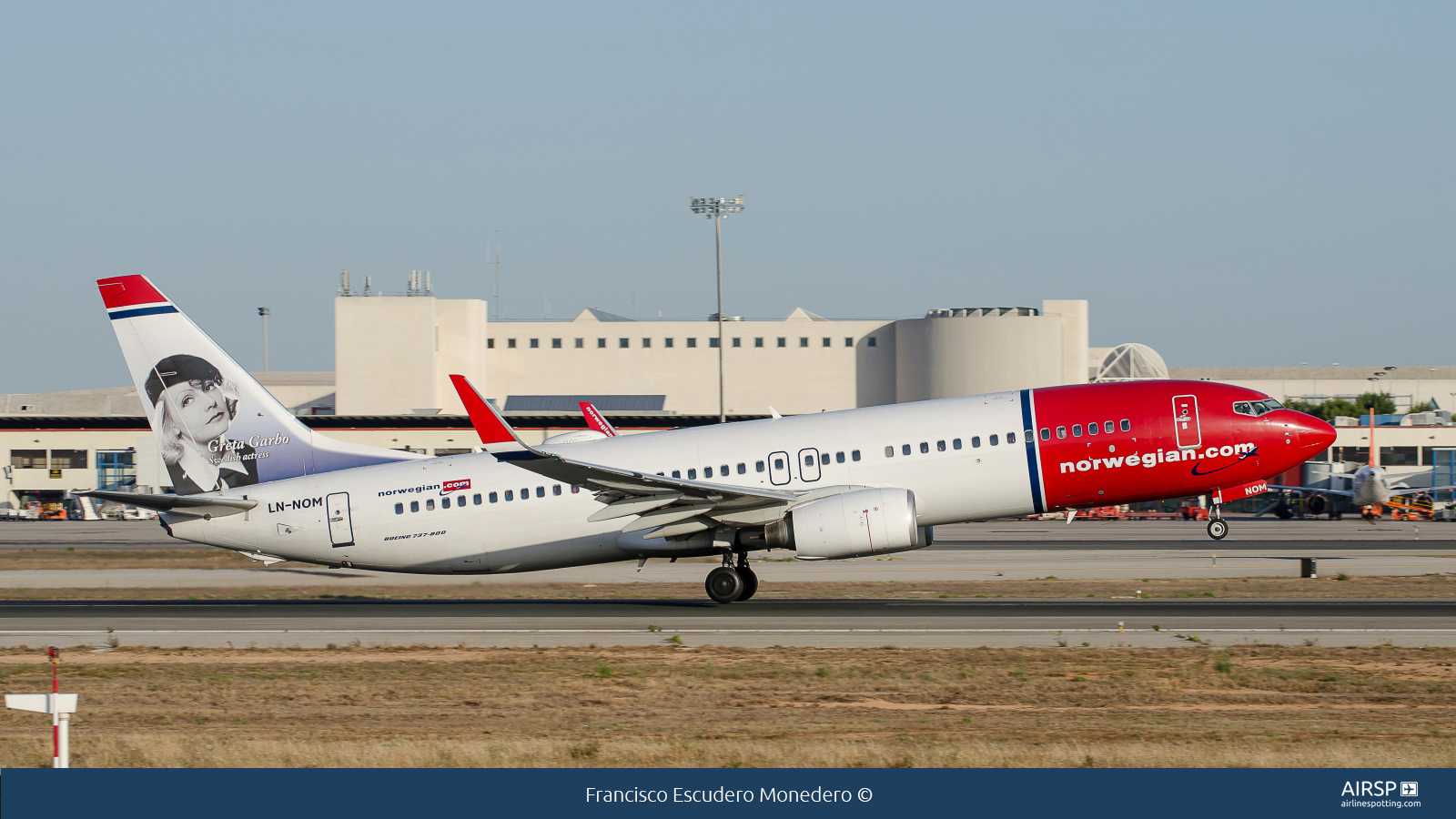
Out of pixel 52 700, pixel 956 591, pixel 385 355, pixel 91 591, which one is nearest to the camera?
pixel 52 700

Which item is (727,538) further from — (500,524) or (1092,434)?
(1092,434)

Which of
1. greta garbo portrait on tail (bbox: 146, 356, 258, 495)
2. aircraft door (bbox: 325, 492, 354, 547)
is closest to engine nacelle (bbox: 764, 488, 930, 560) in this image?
aircraft door (bbox: 325, 492, 354, 547)

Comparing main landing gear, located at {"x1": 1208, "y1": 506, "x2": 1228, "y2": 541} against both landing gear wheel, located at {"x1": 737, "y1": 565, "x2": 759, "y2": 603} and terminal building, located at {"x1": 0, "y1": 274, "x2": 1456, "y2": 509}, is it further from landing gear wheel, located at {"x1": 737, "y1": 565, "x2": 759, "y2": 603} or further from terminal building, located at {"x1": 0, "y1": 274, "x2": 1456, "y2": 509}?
terminal building, located at {"x1": 0, "y1": 274, "x2": 1456, "y2": 509}

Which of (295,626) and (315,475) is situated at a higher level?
Result: (315,475)

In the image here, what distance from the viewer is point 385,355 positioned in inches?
4894

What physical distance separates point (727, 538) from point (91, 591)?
66.4ft

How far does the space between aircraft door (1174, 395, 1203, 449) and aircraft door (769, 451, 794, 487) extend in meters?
8.54

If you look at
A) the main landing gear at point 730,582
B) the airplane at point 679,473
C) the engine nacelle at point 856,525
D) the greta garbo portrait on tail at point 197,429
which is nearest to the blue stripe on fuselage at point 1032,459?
the airplane at point 679,473

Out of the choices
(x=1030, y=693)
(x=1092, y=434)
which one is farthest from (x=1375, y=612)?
(x=1030, y=693)

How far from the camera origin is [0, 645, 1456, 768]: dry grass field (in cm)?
1392

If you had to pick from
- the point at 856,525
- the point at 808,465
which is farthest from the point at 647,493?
the point at 856,525

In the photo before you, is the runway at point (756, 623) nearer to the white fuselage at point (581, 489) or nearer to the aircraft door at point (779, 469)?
the white fuselage at point (581, 489)

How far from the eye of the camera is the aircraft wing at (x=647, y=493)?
2653cm

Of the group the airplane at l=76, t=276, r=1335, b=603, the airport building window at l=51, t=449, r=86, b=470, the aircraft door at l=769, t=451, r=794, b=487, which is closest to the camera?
the airplane at l=76, t=276, r=1335, b=603
